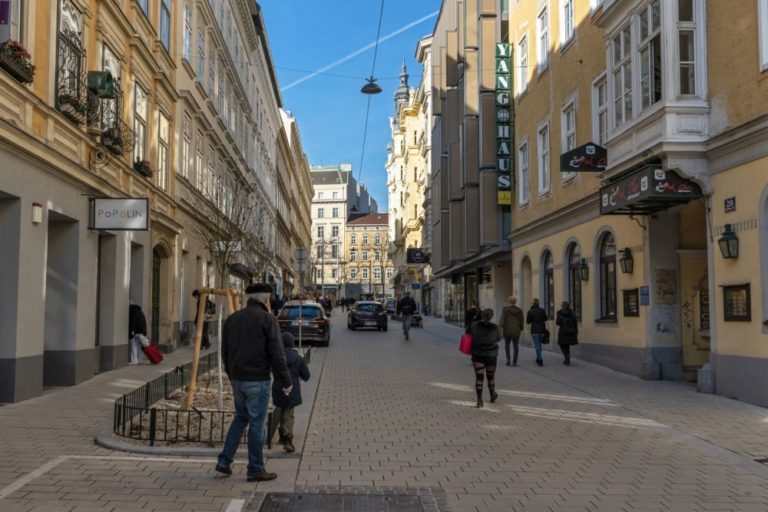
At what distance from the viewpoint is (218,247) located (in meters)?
13.8

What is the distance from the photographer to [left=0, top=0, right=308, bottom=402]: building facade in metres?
10.6

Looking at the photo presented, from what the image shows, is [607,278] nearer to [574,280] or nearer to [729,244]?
[574,280]

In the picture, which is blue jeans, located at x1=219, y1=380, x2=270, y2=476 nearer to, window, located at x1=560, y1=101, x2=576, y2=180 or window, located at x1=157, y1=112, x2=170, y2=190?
window, located at x1=157, y1=112, x2=170, y2=190

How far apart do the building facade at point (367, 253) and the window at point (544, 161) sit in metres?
85.7

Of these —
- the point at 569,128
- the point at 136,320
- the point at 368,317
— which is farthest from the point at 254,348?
the point at 368,317

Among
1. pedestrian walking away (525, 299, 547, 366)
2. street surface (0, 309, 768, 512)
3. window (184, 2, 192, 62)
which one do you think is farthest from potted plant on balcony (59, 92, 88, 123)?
pedestrian walking away (525, 299, 547, 366)

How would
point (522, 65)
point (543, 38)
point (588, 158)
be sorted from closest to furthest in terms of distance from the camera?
point (588, 158)
point (543, 38)
point (522, 65)

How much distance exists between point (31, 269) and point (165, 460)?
5.31 meters

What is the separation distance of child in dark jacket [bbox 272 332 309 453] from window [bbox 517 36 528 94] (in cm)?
1834

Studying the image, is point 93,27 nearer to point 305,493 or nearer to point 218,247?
point 218,247

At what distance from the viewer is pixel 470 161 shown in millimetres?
30969

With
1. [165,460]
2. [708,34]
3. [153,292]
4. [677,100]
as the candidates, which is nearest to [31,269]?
[165,460]

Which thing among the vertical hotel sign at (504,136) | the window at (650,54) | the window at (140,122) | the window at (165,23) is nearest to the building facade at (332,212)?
the vertical hotel sign at (504,136)

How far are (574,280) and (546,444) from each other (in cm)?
1211
